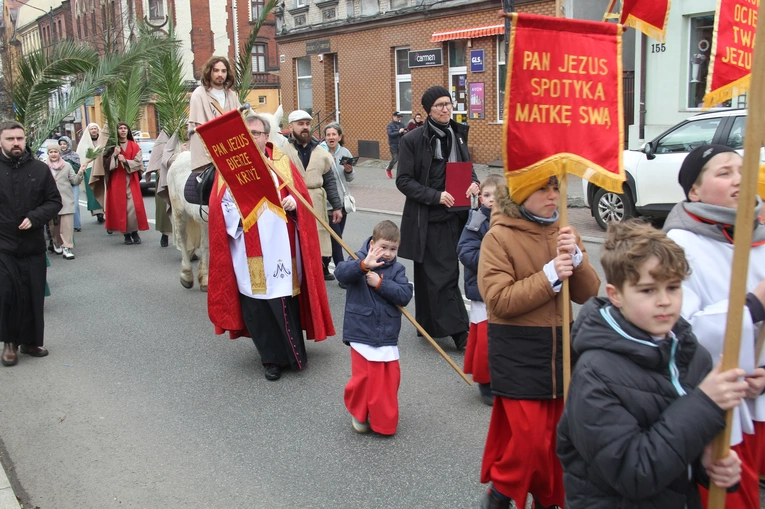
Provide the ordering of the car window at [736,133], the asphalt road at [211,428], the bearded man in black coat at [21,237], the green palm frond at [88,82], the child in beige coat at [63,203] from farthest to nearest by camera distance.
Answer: the child in beige coat at [63,203] → the car window at [736,133] → the green palm frond at [88,82] → the bearded man in black coat at [21,237] → the asphalt road at [211,428]

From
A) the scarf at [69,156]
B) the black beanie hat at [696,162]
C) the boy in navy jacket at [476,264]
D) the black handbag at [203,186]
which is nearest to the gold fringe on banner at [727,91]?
the black beanie hat at [696,162]

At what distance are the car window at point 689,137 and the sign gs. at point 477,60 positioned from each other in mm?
11188

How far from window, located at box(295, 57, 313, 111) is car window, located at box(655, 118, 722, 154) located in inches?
803

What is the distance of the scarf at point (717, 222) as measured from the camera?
2930 millimetres

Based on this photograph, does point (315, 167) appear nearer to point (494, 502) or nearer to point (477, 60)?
point (494, 502)

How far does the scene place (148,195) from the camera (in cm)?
1997

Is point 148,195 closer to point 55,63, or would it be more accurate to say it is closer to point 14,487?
point 55,63

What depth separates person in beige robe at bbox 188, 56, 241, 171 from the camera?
23.6 ft

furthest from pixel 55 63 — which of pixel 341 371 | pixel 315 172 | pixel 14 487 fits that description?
pixel 14 487

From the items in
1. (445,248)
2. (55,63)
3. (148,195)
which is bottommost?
(148,195)

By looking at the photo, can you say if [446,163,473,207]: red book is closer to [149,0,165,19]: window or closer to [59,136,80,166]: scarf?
[59,136,80,166]: scarf

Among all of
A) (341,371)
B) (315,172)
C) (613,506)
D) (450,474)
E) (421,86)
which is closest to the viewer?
(613,506)

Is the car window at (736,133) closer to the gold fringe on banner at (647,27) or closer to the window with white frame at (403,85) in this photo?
the gold fringe on banner at (647,27)

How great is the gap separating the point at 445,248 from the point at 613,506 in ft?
12.8
